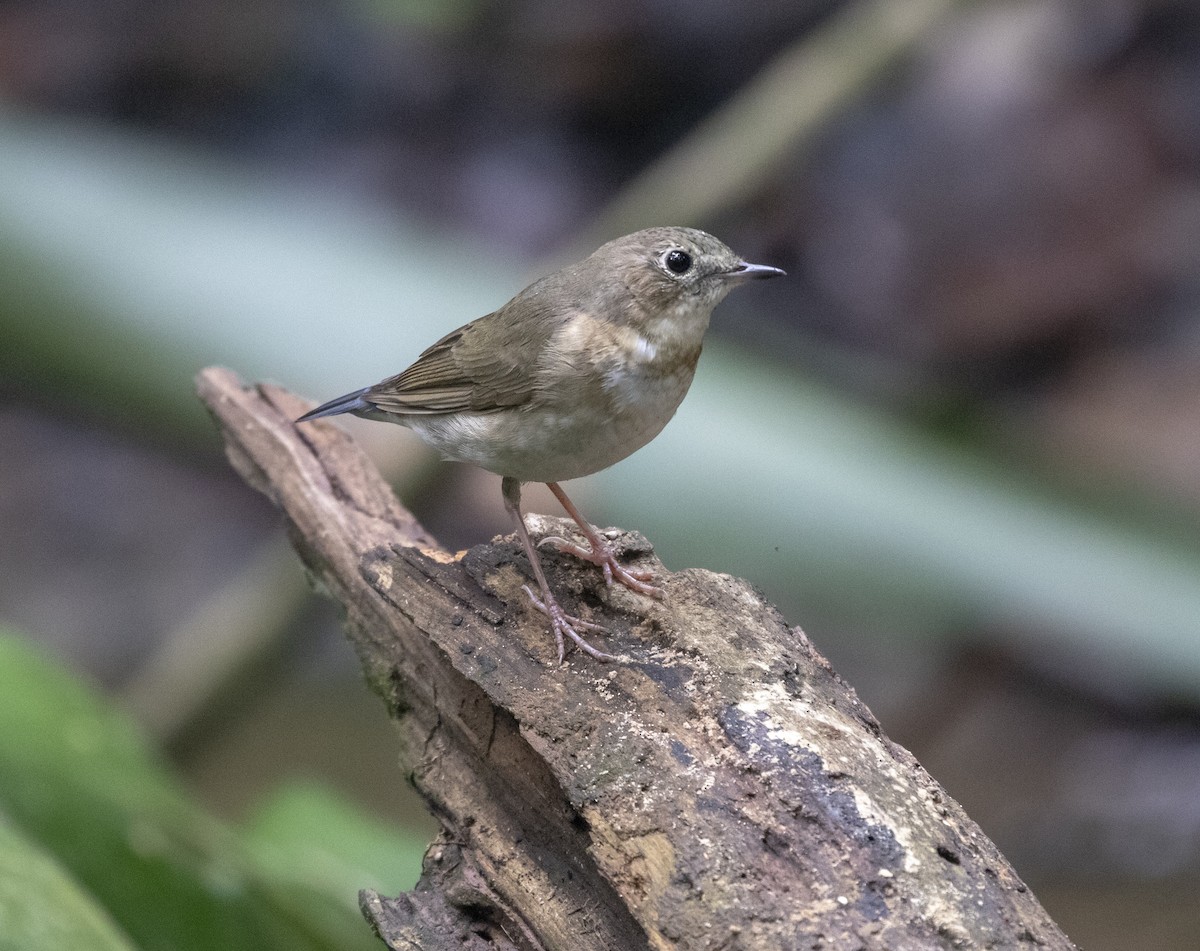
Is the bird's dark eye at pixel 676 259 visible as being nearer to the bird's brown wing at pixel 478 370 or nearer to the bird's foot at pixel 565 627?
the bird's brown wing at pixel 478 370

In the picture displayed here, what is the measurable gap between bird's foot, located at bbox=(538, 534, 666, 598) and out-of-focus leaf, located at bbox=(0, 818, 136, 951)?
143 cm

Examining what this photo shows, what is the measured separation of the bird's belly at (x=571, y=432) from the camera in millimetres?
3266

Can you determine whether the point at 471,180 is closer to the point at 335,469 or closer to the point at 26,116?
the point at 26,116

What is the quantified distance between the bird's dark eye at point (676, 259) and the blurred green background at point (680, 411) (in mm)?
1743

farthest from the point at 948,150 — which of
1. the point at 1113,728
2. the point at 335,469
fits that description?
the point at 335,469

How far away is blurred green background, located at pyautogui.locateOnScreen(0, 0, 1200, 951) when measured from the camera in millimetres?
5062

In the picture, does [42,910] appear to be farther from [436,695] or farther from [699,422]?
[699,422]

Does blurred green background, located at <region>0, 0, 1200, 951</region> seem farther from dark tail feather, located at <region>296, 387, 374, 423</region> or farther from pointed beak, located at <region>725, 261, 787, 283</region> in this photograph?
pointed beak, located at <region>725, 261, 787, 283</region>

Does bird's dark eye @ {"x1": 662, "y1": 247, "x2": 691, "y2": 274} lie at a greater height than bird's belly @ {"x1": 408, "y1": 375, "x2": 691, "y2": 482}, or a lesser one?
greater

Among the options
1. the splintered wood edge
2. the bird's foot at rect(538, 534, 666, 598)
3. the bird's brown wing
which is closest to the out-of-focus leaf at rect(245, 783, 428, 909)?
the splintered wood edge

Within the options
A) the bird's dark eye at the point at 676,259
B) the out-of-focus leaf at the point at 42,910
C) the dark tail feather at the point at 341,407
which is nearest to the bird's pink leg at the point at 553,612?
the dark tail feather at the point at 341,407

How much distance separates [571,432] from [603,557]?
352mm

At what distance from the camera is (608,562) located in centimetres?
335

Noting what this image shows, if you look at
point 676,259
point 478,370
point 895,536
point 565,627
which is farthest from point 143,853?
point 895,536
